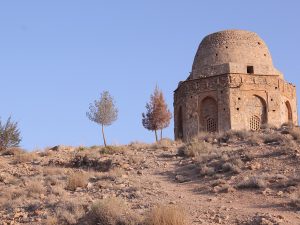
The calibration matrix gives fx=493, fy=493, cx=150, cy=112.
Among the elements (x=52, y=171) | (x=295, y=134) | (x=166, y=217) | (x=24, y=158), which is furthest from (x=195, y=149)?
(x=166, y=217)

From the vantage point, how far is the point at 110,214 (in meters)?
10.2

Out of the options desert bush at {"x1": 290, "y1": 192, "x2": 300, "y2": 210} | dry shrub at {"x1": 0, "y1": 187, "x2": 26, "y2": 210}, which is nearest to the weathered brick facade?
dry shrub at {"x1": 0, "y1": 187, "x2": 26, "y2": 210}

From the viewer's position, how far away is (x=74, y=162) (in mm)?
17797

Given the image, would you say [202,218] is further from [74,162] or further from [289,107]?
[289,107]

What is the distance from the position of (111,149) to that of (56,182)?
5.27 m

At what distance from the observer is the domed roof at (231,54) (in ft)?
92.5

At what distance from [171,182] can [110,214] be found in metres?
4.10

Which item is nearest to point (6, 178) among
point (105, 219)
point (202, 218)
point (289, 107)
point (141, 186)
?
point (141, 186)

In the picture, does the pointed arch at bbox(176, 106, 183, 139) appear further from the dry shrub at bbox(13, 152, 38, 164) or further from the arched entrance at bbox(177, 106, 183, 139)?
the dry shrub at bbox(13, 152, 38, 164)

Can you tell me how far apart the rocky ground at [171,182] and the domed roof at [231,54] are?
9121 millimetres

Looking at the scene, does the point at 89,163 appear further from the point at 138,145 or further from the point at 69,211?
the point at 69,211

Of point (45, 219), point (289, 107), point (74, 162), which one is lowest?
point (45, 219)

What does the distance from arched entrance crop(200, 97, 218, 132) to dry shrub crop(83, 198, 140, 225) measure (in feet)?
56.2

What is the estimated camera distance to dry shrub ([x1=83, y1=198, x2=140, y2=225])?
999cm
